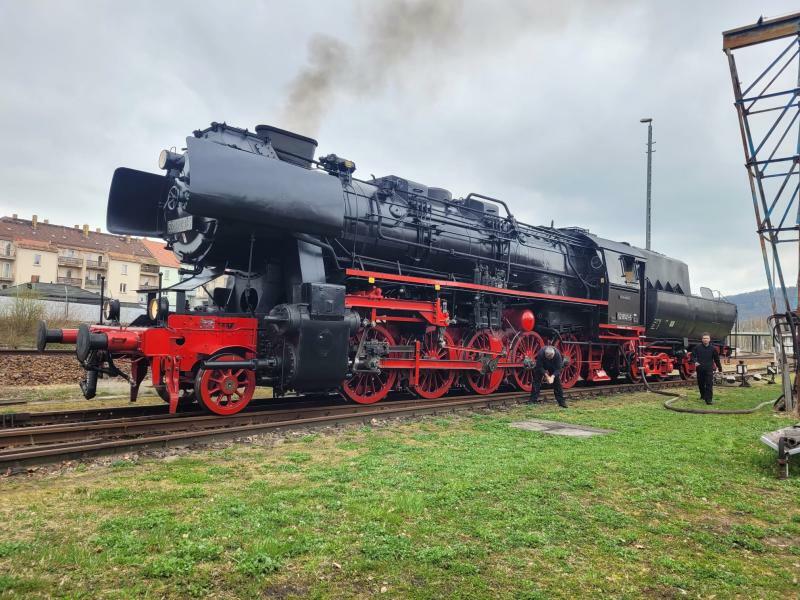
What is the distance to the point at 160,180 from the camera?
9172mm

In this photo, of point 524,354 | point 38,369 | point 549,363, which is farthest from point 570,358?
point 38,369

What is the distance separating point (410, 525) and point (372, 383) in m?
6.03

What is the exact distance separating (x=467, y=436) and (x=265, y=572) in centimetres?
464

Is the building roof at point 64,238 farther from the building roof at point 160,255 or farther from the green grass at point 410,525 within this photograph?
the green grass at point 410,525

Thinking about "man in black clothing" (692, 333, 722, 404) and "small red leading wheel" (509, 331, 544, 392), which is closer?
"man in black clothing" (692, 333, 722, 404)

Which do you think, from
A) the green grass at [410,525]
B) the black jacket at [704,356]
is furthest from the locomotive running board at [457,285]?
the green grass at [410,525]

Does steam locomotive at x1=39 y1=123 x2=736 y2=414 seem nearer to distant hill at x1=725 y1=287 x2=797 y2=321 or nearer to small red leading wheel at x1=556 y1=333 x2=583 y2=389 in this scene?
small red leading wheel at x1=556 y1=333 x2=583 y2=389

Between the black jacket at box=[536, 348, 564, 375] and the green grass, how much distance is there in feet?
16.1

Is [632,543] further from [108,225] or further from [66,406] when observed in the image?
[66,406]

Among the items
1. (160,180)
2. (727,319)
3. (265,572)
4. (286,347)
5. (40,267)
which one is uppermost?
(40,267)

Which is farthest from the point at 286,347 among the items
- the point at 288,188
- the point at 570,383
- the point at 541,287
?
the point at 570,383

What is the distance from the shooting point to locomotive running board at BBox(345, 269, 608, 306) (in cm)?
905

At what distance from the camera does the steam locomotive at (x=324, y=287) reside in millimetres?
7441

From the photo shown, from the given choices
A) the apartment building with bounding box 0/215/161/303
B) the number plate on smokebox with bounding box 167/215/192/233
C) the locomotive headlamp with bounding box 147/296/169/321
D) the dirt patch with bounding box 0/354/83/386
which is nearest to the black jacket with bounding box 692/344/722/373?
the number plate on smokebox with bounding box 167/215/192/233
